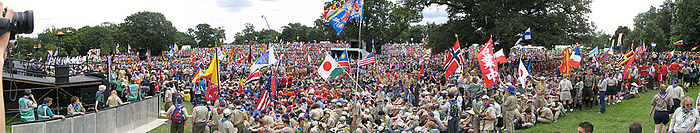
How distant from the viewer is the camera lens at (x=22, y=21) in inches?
102

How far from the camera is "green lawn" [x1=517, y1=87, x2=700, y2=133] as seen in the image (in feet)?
41.9

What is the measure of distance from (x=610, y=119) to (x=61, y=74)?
19.5 metres

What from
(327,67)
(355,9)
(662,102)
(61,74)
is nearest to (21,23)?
(662,102)

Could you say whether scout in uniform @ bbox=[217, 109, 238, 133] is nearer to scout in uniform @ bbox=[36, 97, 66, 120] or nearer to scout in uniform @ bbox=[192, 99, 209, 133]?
scout in uniform @ bbox=[192, 99, 209, 133]

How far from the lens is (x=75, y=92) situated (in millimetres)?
19359

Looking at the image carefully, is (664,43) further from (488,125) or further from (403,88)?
(488,125)

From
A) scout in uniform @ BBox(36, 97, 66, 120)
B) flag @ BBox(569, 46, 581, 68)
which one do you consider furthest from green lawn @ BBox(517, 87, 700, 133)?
scout in uniform @ BBox(36, 97, 66, 120)

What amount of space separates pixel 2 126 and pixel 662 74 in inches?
918

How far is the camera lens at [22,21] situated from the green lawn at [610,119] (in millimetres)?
12825

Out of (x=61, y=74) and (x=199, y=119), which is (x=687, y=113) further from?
(x=61, y=74)

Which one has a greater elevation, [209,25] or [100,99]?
[209,25]

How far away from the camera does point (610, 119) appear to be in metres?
13.9

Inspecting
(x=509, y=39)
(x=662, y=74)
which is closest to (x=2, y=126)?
(x=662, y=74)

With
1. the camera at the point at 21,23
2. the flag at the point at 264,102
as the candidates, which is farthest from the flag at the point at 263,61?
the camera at the point at 21,23
